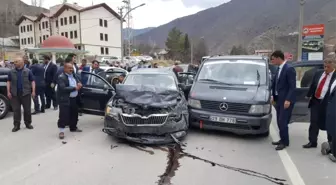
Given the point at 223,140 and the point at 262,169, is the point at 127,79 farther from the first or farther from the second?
the point at 262,169

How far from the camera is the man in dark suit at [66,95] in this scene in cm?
664

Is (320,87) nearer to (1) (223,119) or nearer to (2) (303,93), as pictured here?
(2) (303,93)

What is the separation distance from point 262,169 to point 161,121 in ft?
6.96

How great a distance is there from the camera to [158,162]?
5.08 m

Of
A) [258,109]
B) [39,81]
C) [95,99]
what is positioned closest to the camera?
[258,109]

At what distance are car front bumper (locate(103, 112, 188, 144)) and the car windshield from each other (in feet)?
6.41

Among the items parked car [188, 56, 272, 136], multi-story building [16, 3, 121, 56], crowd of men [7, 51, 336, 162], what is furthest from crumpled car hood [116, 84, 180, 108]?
multi-story building [16, 3, 121, 56]

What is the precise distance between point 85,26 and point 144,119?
5744cm

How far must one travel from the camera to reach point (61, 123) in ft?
21.8

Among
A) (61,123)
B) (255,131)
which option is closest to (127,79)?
(61,123)

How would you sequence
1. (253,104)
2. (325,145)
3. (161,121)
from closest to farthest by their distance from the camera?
(325,145), (161,121), (253,104)

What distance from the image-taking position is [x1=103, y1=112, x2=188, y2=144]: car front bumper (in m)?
5.85

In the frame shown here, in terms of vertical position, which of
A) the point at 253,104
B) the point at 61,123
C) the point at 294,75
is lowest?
the point at 61,123

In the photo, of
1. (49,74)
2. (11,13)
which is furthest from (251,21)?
(49,74)
